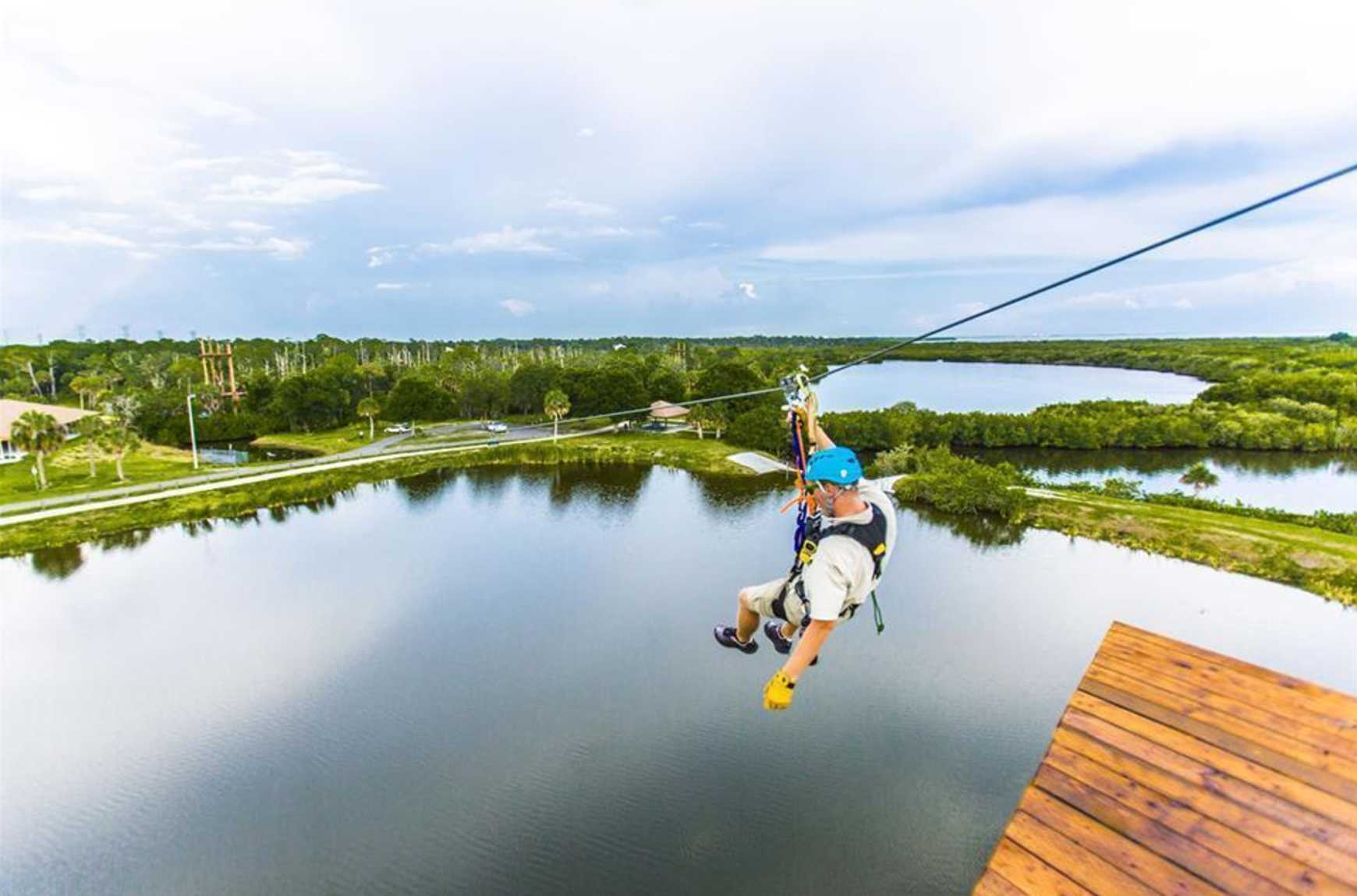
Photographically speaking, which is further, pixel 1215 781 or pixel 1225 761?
pixel 1225 761

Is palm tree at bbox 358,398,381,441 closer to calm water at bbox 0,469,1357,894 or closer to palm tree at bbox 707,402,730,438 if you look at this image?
palm tree at bbox 707,402,730,438

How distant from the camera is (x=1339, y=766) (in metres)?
4.29

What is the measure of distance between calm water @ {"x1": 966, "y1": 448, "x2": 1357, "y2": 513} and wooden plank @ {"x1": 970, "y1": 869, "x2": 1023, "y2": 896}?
148 ft

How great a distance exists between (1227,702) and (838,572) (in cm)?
388

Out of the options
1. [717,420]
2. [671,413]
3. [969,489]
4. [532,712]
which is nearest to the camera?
[532,712]

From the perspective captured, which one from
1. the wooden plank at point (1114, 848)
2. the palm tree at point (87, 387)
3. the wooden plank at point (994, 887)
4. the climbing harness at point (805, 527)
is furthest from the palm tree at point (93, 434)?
the wooden plank at point (1114, 848)

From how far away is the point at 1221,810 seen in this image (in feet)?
13.0

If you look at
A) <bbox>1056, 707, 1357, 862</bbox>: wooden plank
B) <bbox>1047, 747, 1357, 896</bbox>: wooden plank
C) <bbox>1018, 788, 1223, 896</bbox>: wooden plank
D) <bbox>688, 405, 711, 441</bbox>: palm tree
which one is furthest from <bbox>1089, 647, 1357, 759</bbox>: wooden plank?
<bbox>688, 405, 711, 441</bbox>: palm tree

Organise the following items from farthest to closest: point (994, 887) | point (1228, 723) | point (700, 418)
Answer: point (700, 418) < point (1228, 723) < point (994, 887)

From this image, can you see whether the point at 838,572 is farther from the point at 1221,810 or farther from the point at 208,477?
the point at 208,477

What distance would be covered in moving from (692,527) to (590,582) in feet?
28.1

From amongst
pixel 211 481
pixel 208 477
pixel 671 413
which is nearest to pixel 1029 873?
pixel 211 481

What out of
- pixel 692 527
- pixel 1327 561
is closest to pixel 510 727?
pixel 692 527

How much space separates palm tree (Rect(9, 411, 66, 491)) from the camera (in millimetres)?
35938
